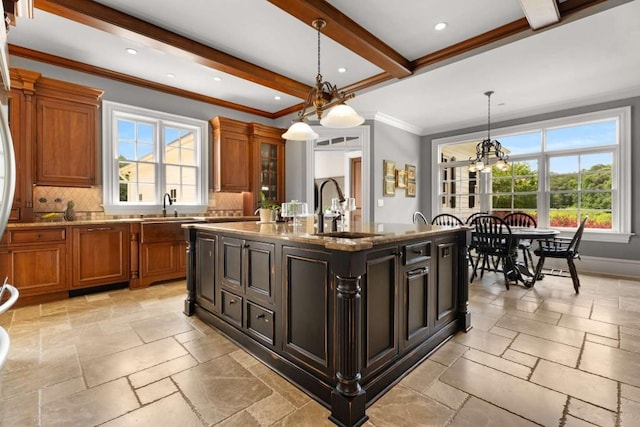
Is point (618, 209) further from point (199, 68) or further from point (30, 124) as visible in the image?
point (30, 124)

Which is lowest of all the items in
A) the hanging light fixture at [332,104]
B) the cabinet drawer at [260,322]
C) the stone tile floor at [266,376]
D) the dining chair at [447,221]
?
the stone tile floor at [266,376]

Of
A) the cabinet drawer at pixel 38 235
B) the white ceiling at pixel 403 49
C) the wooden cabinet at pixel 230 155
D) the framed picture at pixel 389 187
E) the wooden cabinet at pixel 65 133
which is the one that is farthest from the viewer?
the framed picture at pixel 389 187

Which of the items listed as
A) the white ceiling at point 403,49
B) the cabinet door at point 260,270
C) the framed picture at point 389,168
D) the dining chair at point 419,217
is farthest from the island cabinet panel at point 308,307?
the framed picture at point 389,168

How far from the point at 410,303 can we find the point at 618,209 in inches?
192

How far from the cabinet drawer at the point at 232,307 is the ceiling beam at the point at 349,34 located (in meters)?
2.50

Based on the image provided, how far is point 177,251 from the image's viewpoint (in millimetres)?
4359

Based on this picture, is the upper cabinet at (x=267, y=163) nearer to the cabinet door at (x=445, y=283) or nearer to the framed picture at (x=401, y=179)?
the framed picture at (x=401, y=179)

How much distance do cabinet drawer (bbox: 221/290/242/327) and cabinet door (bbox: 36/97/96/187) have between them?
109 inches

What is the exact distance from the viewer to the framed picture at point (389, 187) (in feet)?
19.0

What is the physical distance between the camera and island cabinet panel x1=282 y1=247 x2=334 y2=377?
67.1 inches

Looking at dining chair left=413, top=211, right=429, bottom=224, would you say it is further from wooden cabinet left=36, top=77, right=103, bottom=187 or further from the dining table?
wooden cabinet left=36, top=77, right=103, bottom=187

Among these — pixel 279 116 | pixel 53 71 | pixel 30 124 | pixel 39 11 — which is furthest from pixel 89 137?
pixel 279 116

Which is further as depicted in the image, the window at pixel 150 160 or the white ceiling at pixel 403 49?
the window at pixel 150 160

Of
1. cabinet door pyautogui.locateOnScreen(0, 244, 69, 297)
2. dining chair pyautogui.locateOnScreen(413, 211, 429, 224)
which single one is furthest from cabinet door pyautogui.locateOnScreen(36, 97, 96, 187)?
dining chair pyautogui.locateOnScreen(413, 211, 429, 224)
